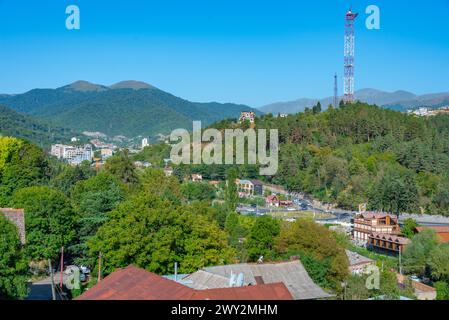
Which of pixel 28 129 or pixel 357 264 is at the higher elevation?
pixel 28 129

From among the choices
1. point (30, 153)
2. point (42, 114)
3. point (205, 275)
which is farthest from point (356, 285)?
point (42, 114)

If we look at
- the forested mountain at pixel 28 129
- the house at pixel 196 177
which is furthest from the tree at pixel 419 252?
the forested mountain at pixel 28 129

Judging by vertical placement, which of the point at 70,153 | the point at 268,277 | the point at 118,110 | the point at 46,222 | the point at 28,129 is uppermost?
the point at 118,110

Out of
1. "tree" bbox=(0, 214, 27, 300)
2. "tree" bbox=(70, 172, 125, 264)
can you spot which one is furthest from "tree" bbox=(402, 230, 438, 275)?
"tree" bbox=(0, 214, 27, 300)

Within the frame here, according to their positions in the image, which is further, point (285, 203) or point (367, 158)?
point (367, 158)

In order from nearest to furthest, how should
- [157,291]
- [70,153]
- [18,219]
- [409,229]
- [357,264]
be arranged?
[157,291] → [18,219] → [357,264] → [409,229] → [70,153]

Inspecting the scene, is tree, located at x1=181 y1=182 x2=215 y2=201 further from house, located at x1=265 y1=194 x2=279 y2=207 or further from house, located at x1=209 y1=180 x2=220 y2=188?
house, located at x1=265 y1=194 x2=279 y2=207

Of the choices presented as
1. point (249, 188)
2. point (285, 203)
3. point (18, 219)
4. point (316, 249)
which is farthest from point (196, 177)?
point (18, 219)

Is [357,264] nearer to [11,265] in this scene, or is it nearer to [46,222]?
[46,222]
